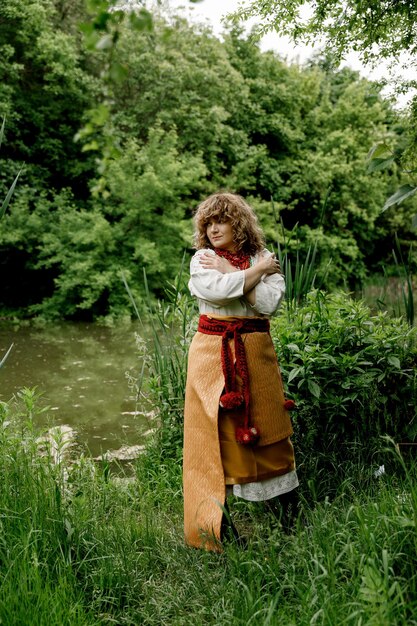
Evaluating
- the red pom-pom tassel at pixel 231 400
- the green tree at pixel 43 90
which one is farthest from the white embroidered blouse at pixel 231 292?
the green tree at pixel 43 90

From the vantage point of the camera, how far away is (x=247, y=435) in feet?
8.43

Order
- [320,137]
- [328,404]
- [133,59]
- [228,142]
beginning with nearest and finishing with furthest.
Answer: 1. [328,404]
2. [133,59]
3. [228,142]
4. [320,137]

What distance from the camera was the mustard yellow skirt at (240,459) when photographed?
103 inches

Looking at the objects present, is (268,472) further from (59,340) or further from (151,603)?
(59,340)

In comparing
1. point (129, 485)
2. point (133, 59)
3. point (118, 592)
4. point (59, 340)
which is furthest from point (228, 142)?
point (118, 592)

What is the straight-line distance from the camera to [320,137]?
1994 cm

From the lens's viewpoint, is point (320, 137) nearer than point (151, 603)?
No

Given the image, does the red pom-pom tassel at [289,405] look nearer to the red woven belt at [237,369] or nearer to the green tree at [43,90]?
the red woven belt at [237,369]

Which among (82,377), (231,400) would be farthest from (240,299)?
(82,377)

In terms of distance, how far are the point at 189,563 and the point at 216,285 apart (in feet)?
3.73

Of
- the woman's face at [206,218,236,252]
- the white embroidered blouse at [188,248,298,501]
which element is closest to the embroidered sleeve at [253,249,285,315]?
the white embroidered blouse at [188,248,298,501]

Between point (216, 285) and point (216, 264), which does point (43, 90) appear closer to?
point (216, 264)

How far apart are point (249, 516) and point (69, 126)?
14154 mm

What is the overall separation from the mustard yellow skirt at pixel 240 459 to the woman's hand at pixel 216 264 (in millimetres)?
601
